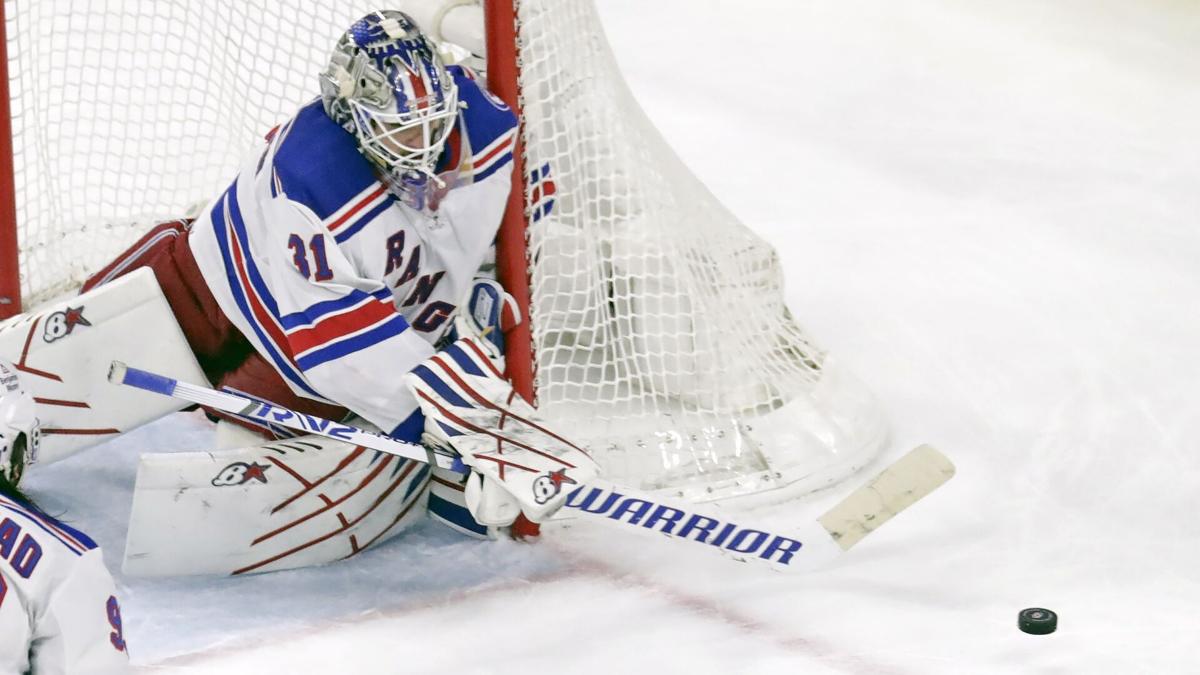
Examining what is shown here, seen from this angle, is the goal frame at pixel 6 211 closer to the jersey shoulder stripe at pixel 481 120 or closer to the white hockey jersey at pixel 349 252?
the white hockey jersey at pixel 349 252

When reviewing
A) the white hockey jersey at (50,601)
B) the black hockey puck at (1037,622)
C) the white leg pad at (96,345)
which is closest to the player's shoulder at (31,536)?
the white hockey jersey at (50,601)

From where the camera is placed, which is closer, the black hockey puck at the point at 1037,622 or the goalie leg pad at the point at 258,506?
the black hockey puck at the point at 1037,622

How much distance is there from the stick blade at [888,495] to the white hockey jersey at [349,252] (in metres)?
0.72

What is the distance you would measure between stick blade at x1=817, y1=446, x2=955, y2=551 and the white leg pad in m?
1.16

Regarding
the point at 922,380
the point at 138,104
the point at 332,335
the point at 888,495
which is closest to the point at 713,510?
the point at 888,495

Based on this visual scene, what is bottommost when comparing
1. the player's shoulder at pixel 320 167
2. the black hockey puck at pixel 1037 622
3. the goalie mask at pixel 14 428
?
the black hockey puck at pixel 1037 622

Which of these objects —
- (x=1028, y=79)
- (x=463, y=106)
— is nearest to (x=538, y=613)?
(x=463, y=106)

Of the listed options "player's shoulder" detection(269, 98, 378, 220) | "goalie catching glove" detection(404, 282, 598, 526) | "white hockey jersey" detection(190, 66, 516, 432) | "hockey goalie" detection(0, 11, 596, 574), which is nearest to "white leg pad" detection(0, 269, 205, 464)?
"hockey goalie" detection(0, 11, 596, 574)

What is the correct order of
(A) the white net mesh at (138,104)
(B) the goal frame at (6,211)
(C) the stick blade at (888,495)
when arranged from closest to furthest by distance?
(C) the stick blade at (888,495) < (B) the goal frame at (6,211) < (A) the white net mesh at (138,104)

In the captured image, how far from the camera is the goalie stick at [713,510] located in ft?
9.30

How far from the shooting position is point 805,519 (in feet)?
10.7

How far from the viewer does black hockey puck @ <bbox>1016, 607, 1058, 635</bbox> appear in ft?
9.38

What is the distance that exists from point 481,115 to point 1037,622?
3.96 ft

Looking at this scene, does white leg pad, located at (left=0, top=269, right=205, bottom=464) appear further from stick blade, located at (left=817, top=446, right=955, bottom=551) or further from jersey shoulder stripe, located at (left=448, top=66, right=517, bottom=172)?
stick blade, located at (left=817, top=446, right=955, bottom=551)
